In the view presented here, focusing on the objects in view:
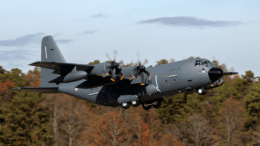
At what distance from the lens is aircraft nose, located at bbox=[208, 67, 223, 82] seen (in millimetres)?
18494

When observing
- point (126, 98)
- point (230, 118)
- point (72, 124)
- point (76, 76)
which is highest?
point (76, 76)

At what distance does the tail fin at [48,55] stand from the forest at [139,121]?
26143mm

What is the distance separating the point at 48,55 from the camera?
26469mm

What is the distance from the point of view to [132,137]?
5372 cm

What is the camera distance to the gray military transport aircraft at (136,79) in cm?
1945

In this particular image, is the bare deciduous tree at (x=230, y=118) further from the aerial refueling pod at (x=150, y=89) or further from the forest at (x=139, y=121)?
the aerial refueling pod at (x=150, y=89)

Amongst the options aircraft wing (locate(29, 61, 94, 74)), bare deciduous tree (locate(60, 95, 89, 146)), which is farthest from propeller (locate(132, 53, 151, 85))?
bare deciduous tree (locate(60, 95, 89, 146))

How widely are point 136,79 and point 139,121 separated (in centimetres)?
3530

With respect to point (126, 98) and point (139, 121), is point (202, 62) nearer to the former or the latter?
point (126, 98)

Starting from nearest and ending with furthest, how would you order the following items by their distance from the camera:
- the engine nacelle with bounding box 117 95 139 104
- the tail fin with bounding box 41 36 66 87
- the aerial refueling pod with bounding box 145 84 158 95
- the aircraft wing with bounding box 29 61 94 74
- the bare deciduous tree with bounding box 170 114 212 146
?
Answer: the aircraft wing with bounding box 29 61 94 74
the aerial refueling pod with bounding box 145 84 158 95
the engine nacelle with bounding box 117 95 139 104
the tail fin with bounding box 41 36 66 87
the bare deciduous tree with bounding box 170 114 212 146

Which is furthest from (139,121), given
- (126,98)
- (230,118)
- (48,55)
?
(126,98)

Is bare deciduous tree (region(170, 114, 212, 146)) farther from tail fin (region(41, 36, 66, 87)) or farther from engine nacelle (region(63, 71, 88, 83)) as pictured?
engine nacelle (region(63, 71, 88, 83))

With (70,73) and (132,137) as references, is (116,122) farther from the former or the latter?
(70,73)

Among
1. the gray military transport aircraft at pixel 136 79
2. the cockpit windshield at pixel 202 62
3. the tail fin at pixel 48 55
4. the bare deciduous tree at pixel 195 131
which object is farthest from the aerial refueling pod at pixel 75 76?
the bare deciduous tree at pixel 195 131
